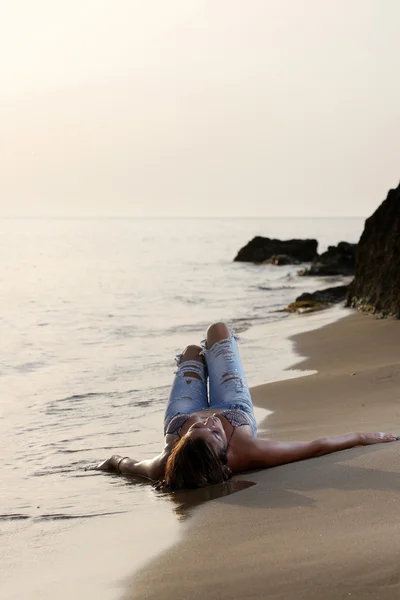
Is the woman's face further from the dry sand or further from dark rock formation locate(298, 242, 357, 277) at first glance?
dark rock formation locate(298, 242, 357, 277)

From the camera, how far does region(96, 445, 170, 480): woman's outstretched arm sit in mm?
5504

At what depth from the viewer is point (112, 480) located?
Result: 230 inches

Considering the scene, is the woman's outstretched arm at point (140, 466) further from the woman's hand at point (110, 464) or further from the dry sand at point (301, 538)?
the dry sand at point (301, 538)

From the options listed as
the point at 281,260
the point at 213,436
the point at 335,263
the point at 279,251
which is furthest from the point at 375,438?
the point at 279,251

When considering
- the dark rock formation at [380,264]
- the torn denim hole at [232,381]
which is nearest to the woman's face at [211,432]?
the torn denim hole at [232,381]

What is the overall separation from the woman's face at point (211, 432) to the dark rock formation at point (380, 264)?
9.04 m

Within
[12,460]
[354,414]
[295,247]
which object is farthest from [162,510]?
[295,247]

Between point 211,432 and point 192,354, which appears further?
point 192,354

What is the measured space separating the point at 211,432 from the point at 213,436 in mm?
48

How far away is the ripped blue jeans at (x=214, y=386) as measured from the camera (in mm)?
5936

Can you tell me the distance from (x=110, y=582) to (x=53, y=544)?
880 mm

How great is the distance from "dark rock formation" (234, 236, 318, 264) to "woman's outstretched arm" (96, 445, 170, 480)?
4310 cm

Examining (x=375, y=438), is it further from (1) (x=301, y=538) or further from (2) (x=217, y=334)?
(1) (x=301, y=538)

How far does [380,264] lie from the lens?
15.7m
